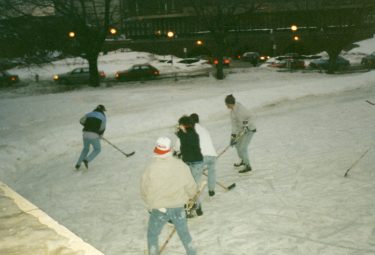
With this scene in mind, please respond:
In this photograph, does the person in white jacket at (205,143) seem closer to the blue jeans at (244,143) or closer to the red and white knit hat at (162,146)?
the blue jeans at (244,143)

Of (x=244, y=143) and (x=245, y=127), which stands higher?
(x=245, y=127)

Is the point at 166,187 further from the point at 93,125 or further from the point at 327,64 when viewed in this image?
the point at 327,64

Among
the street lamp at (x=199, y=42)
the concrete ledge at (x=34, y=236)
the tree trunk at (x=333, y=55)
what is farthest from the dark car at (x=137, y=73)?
the concrete ledge at (x=34, y=236)

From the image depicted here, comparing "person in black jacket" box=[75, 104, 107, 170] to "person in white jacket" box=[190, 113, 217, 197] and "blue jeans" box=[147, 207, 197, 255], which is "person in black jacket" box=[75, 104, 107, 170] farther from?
"blue jeans" box=[147, 207, 197, 255]

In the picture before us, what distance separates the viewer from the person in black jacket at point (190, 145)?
21.9 feet

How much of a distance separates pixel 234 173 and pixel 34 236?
17.2 ft

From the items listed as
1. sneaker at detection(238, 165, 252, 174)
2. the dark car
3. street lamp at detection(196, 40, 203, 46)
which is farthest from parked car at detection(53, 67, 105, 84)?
sneaker at detection(238, 165, 252, 174)

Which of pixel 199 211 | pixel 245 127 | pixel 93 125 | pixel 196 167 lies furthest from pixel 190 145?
pixel 93 125

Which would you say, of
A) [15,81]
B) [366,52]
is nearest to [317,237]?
[15,81]

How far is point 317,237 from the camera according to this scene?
634cm

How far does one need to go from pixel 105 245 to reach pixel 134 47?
1577 inches

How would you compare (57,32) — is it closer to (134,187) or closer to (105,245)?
(134,187)

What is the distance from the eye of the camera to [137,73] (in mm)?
30750

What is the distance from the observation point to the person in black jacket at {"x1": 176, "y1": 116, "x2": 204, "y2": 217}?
6.68 meters
